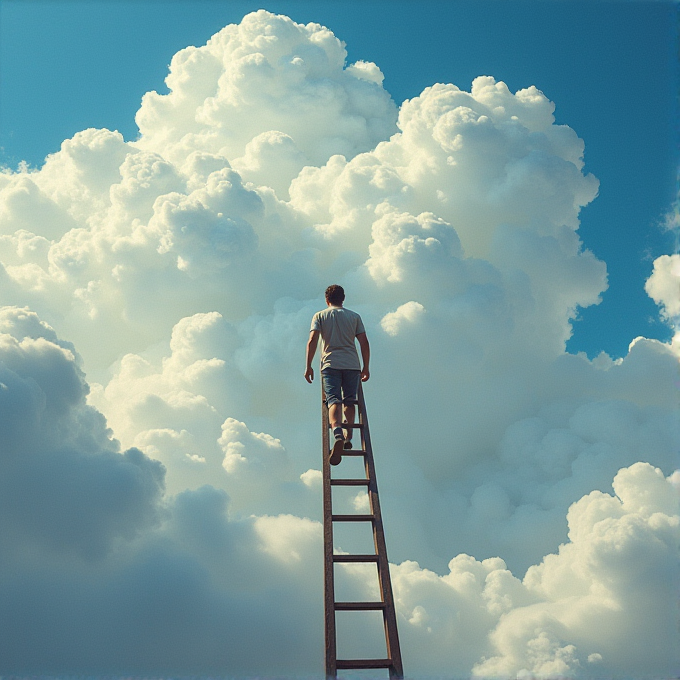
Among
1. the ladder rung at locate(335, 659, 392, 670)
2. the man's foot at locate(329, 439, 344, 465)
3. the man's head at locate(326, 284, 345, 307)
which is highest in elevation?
the man's head at locate(326, 284, 345, 307)

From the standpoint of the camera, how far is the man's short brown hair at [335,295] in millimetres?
9641

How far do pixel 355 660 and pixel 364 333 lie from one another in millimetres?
4599

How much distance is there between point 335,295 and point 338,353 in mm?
952

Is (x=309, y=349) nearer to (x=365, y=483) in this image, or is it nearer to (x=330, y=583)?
(x=365, y=483)

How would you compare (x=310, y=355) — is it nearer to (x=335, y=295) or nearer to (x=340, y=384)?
(x=340, y=384)

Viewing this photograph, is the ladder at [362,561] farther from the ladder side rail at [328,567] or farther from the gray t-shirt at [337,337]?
the gray t-shirt at [337,337]

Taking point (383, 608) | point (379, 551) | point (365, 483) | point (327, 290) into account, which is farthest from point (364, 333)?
point (383, 608)


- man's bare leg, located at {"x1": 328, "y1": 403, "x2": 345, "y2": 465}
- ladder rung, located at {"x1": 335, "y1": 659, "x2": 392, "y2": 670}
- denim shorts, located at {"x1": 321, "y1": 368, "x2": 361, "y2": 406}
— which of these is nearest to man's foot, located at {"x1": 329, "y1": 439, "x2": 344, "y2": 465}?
man's bare leg, located at {"x1": 328, "y1": 403, "x2": 345, "y2": 465}

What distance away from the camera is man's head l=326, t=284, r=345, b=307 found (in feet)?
31.6

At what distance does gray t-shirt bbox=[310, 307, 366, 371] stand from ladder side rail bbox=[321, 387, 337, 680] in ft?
3.09

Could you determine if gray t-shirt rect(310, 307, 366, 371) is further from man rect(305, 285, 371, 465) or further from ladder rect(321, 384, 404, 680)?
ladder rect(321, 384, 404, 680)

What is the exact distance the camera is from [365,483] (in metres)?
8.67

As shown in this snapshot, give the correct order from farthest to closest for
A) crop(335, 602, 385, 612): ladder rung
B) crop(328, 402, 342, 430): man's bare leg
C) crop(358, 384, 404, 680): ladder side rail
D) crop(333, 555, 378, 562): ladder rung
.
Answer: crop(328, 402, 342, 430): man's bare leg
crop(333, 555, 378, 562): ladder rung
crop(335, 602, 385, 612): ladder rung
crop(358, 384, 404, 680): ladder side rail

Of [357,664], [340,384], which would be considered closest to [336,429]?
[340,384]
